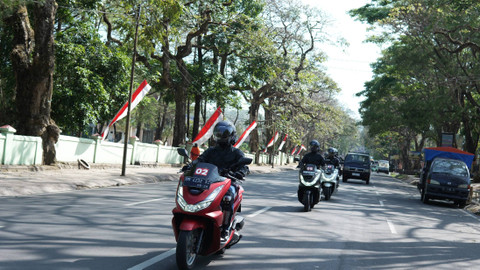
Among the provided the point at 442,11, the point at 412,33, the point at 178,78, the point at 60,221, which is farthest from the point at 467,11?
the point at 60,221

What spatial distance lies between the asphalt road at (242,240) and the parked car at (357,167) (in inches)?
640

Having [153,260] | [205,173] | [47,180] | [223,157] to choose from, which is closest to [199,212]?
[205,173]

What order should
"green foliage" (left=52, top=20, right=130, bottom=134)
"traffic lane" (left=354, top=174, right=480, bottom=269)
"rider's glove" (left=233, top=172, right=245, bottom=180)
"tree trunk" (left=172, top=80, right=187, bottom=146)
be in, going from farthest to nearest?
1. "tree trunk" (left=172, top=80, right=187, bottom=146)
2. "green foliage" (left=52, top=20, right=130, bottom=134)
3. "traffic lane" (left=354, top=174, right=480, bottom=269)
4. "rider's glove" (left=233, top=172, right=245, bottom=180)

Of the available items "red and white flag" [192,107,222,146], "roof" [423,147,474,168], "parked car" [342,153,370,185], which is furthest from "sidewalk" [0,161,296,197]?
"roof" [423,147,474,168]

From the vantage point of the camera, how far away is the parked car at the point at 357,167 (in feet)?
96.3

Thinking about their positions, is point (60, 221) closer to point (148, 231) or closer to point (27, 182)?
point (148, 231)

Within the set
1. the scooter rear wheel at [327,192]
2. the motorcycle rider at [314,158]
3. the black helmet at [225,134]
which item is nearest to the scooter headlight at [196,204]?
the black helmet at [225,134]

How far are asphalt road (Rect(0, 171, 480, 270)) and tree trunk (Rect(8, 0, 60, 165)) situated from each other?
6981 millimetres

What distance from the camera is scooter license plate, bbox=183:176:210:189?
550 centimetres

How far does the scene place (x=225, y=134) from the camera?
640 cm

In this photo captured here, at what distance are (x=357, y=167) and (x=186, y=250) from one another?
25.4m

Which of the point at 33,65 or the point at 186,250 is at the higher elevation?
the point at 33,65

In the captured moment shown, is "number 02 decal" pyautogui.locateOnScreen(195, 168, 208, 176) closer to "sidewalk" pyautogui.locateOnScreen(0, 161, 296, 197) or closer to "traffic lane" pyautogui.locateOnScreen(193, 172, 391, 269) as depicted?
"traffic lane" pyautogui.locateOnScreen(193, 172, 391, 269)

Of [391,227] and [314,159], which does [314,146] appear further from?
[391,227]
